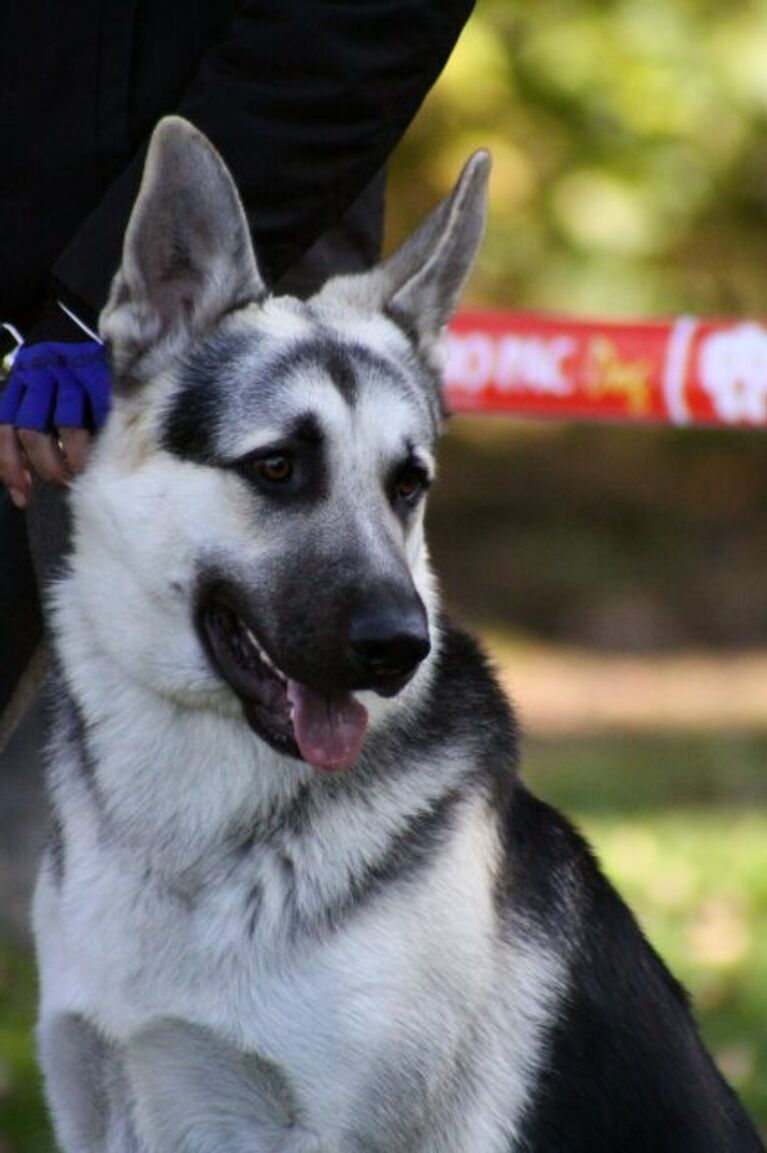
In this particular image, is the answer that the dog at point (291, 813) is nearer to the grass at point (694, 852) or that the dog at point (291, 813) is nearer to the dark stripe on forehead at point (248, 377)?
the dark stripe on forehead at point (248, 377)

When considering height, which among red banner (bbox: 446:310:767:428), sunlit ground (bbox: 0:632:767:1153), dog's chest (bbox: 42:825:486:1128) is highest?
dog's chest (bbox: 42:825:486:1128)

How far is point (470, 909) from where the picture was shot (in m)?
3.07

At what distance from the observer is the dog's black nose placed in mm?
2947

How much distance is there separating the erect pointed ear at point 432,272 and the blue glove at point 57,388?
0.44 meters

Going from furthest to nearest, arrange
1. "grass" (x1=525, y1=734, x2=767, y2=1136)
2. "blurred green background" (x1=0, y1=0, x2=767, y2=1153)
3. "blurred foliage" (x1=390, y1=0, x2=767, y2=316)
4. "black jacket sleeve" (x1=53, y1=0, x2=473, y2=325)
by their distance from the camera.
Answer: "blurred foliage" (x1=390, y1=0, x2=767, y2=316)
"blurred green background" (x1=0, y1=0, x2=767, y2=1153)
"grass" (x1=525, y1=734, x2=767, y2=1136)
"black jacket sleeve" (x1=53, y1=0, x2=473, y2=325)

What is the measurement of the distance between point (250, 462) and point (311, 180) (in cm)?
51

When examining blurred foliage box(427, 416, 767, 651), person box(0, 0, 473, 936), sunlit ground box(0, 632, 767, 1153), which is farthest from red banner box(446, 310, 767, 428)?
blurred foliage box(427, 416, 767, 651)

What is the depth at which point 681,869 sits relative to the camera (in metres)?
6.68

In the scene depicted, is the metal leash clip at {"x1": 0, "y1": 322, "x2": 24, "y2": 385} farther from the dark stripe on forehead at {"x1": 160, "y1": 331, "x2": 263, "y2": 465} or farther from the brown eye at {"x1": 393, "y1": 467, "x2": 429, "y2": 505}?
the brown eye at {"x1": 393, "y1": 467, "x2": 429, "y2": 505}

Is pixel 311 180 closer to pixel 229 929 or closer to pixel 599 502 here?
pixel 229 929

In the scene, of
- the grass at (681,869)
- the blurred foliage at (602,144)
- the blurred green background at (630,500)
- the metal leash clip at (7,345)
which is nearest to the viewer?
the metal leash clip at (7,345)

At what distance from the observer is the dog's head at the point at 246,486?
302cm

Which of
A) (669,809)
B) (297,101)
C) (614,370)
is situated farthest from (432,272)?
(669,809)

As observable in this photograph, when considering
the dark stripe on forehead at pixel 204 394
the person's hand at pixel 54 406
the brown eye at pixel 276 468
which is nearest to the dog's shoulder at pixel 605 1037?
the brown eye at pixel 276 468
